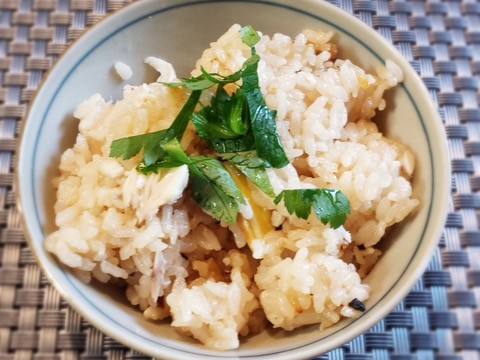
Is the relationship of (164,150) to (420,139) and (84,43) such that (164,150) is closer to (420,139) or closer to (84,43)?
(84,43)

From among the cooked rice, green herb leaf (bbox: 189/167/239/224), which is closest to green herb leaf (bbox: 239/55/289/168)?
the cooked rice

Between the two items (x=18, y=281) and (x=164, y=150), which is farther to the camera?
(x=18, y=281)

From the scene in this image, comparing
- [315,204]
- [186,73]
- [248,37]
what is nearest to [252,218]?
[315,204]

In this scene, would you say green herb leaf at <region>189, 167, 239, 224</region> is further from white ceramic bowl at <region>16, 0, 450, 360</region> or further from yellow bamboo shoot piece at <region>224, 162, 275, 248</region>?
white ceramic bowl at <region>16, 0, 450, 360</region>

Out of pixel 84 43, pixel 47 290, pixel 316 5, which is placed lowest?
pixel 47 290

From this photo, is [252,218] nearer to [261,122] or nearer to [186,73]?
[261,122]

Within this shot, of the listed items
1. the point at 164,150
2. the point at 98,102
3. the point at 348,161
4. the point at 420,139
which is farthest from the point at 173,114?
the point at 420,139
